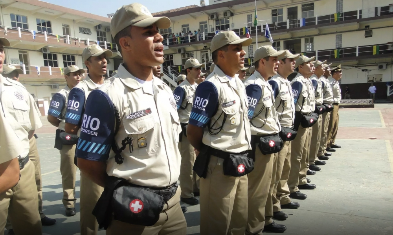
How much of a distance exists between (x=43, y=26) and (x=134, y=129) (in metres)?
30.3

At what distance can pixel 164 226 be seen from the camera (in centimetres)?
187

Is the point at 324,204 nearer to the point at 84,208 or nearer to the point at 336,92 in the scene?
the point at 84,208

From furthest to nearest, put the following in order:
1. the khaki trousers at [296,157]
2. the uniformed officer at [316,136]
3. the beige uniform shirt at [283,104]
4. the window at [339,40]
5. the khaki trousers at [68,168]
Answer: the window at [339,40], the uniformed officer at [316,136], the khaki trousers at [296,157], the khaki trousers at [68,168], the beige uniform shirt at [283,104]

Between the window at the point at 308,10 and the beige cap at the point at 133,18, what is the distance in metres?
28.1

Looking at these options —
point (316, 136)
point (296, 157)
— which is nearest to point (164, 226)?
point (296, 157)

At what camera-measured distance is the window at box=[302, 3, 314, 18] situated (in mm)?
26500

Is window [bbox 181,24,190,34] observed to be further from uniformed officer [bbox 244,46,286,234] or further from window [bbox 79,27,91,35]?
uniformed officer [bbox 244,46,286,234]

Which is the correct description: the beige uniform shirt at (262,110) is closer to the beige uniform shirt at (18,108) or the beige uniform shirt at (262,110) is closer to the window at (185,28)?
the beige uniform shirt at (18,108)

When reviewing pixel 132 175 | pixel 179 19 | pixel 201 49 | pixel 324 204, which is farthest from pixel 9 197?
pixel 179 19

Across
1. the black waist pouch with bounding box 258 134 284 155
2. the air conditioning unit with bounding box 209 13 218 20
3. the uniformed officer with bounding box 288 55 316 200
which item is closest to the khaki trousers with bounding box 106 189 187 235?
the black waist pouch with bounding box 258 134 284 155

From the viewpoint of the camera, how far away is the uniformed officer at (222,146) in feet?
8.75

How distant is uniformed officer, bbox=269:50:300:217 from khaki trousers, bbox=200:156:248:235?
124 cm

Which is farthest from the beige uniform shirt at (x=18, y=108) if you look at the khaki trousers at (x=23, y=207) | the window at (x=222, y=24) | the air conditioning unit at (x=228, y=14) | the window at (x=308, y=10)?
the window at (x=222, y=24)

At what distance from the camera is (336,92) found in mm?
8570
